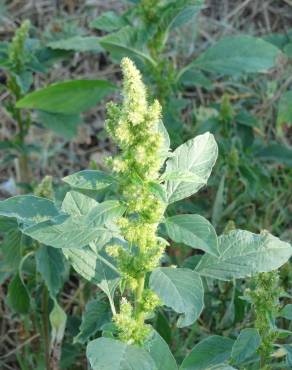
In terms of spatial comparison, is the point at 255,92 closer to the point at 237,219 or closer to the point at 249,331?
the point at 237,219

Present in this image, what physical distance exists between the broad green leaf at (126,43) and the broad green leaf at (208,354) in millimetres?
1158

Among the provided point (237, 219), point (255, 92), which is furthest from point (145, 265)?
point (255, 92)

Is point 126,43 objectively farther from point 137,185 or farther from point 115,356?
point 115,356

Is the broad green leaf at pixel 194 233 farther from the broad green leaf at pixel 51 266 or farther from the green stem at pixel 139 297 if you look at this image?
the broad green leaf at pixel 51 266

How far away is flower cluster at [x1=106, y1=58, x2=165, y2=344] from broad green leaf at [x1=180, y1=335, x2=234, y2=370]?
0.69ft

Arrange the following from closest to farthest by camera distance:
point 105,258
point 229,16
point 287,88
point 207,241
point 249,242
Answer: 1. point 207,241
2. point 249,242
3. point 105,258
4. point 287,88
5. point 229,16

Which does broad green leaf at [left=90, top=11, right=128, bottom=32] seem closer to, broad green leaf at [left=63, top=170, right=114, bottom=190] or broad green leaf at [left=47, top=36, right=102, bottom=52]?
broad green leaf at [left=47, top=36, right=102, bottom=52]

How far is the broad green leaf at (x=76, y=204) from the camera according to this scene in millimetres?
1534

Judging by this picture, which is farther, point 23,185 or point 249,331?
point 23,185

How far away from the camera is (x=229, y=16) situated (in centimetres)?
390

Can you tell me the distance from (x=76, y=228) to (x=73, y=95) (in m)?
1.42

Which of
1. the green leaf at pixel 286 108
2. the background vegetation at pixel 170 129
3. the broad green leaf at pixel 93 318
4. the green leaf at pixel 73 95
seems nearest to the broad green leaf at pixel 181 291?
the background vegetation at pixel 170 129

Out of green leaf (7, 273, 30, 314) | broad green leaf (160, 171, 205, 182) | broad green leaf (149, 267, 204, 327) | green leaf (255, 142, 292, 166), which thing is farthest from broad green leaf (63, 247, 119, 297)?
green leaf (255, 142, 292, 166)

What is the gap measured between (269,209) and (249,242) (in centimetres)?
152
